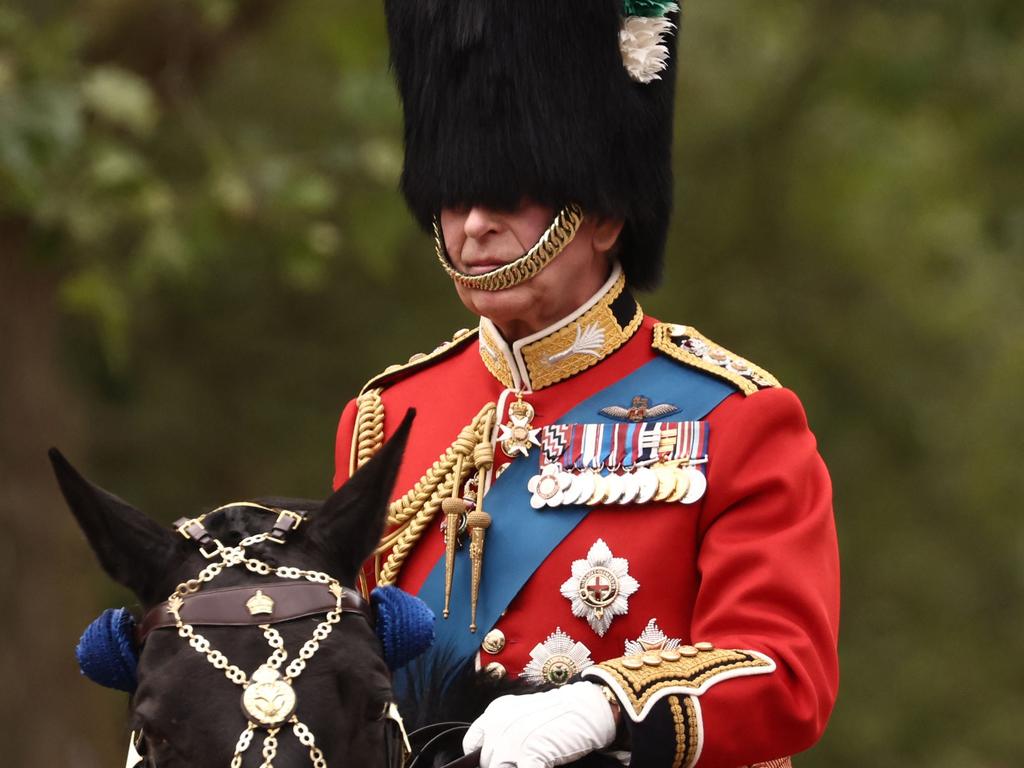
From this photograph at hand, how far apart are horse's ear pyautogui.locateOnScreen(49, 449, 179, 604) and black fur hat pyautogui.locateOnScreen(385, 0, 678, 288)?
3.88 ft

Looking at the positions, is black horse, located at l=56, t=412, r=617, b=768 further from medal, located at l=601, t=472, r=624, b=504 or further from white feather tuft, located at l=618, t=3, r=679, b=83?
white feather tuft, located at l=618, t=3, r=679, b=83

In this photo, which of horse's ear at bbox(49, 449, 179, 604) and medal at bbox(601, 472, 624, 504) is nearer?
horse's ear at bbox(49, 449, 179, 604)

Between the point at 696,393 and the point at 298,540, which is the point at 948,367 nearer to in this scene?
the point at 696,393

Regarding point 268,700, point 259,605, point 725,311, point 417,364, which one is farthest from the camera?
point 725,311

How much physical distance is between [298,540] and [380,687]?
306 millimetres

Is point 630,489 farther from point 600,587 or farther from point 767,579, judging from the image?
point 767,579

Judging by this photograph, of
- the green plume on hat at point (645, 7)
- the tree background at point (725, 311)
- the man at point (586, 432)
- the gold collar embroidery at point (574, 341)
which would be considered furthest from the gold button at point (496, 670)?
the tree background at point (725, 311)

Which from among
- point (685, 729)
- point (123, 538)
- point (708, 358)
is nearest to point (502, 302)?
point (708, 358)

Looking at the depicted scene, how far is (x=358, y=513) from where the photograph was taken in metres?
3.53

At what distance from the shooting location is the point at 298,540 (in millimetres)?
3533

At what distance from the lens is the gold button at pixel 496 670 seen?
400 cm

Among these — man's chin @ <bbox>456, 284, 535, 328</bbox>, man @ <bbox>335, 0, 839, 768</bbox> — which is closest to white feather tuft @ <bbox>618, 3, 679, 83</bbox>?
man @ <bbox>335, 0, 839, 768</bbox>

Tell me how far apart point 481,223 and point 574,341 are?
0.33 meters

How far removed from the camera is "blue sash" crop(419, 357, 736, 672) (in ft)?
13.8
